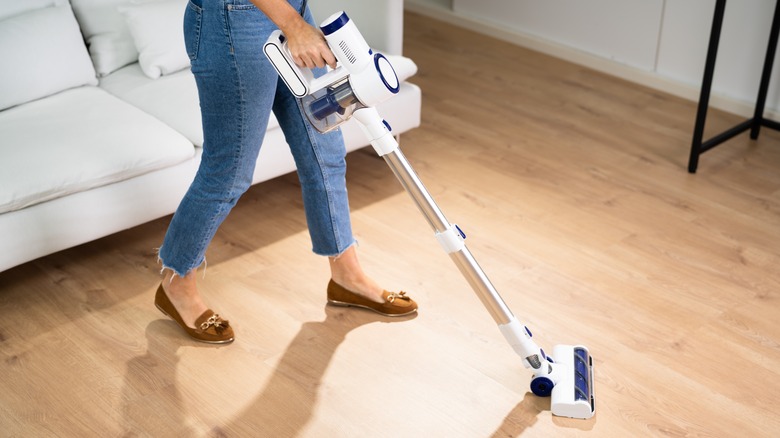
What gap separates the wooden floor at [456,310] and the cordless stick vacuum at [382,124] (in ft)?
0.19

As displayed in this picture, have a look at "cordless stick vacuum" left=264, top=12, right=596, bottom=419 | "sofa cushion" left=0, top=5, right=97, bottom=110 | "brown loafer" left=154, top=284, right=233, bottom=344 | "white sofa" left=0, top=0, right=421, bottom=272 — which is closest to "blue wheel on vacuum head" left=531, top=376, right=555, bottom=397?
"cordless stick vacuum" left=264, top=12, right=596, bottom=419

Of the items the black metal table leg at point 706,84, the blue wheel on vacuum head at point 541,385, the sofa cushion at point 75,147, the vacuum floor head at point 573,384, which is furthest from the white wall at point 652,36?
the sofa cushion at point 75,147

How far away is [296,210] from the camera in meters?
2.60

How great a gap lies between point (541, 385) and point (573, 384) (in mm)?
62

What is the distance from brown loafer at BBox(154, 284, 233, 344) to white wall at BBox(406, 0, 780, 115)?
80.4 inches

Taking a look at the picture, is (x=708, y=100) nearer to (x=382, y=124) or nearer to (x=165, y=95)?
(x=382, y=124)

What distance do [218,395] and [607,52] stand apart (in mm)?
2333

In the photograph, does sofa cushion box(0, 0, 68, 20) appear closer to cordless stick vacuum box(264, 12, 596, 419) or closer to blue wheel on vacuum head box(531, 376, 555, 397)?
cordless stick vacuum box(264, 12, 596, 419)

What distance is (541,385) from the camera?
6.03 ft

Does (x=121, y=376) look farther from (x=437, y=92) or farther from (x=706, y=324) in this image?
(x=437, y=92)

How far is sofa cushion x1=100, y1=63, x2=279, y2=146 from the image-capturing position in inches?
92.8

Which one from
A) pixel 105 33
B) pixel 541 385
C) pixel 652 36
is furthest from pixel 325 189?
pixel 652 36

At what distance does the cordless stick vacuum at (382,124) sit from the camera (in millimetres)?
1552

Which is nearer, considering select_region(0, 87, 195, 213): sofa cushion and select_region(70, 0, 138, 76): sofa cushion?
select_region(0, 87, 195, 213): sofa cushion
